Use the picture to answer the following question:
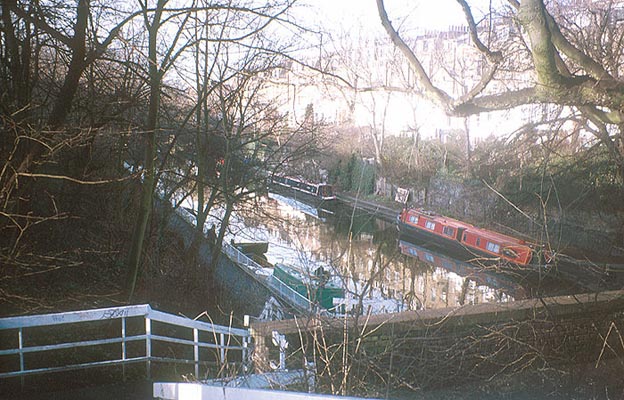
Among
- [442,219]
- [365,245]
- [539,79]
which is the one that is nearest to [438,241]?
[442,219]

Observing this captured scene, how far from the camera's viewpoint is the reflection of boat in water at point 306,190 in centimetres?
847

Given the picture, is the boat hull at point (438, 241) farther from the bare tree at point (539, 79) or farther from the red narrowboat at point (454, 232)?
the bare tree at point (539, 79)

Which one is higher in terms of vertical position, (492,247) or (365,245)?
(365,245)

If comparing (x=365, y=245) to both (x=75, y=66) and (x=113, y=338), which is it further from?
(x=113, y=338)

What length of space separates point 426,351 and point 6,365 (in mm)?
3063

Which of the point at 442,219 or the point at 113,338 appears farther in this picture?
the point at 442,219

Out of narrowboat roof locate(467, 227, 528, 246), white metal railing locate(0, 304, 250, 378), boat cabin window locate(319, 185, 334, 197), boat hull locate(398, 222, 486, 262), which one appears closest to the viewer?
white metal railing locate(0, 304, 250, 378)

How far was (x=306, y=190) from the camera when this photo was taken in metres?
9.05

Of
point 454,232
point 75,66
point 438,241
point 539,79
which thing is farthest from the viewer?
point 438,241

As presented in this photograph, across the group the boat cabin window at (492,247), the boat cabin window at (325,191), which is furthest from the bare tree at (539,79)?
the boat cabin window at (492,247)

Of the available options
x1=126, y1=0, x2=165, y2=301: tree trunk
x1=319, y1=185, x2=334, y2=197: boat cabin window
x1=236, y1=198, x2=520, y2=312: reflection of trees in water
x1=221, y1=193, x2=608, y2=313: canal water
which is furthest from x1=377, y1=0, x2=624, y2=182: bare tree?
x1=319, y1=185, x2=334, y2=197: boat cabin window

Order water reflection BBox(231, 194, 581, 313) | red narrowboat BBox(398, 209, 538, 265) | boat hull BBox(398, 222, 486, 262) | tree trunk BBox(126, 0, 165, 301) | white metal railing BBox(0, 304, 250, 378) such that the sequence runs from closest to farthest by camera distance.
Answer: white metal railing BBox(0, 304, 250, 378)
tree trunk BBox(126, 0, 165, 301)
water reflection BBox(231, 194, 581, 313)
red narrowboat BBox(398, 209, 538, 265)
boat hull BBox(398, 222, 486, 262)

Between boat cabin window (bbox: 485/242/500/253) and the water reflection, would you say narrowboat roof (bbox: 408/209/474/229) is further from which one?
the water reflection

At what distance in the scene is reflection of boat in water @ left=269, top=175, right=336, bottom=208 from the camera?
8469 mm
